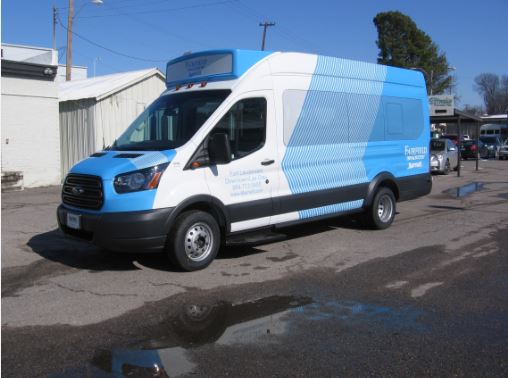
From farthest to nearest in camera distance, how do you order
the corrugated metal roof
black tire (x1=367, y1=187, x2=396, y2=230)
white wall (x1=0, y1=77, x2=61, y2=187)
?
the corrugated metal roof → white wall (x1=0, y1=77, x2=61, y2=187) → black tire (x1=367, y1=187, x2=396, y2=230)

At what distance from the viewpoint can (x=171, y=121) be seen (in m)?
7.04

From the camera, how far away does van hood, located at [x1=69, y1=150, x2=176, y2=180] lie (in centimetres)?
600

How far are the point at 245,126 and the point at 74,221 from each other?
249 centimetres

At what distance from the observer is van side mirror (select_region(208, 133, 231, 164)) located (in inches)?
247

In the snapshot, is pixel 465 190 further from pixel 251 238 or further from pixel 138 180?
pixel 138 180

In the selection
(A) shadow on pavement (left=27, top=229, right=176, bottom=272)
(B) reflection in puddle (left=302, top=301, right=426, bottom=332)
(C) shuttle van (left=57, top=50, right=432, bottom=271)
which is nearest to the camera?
(B) reflection in puddle (left=302, top=301, right=426, bottom=332)

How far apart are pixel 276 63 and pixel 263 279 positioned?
3.08 m

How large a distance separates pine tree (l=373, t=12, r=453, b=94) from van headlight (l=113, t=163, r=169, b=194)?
5110 centimetres

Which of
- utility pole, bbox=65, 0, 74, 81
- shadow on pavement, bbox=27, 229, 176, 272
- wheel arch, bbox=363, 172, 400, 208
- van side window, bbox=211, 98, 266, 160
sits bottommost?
shadow on pavement, bbox=27, 229, 176, 272

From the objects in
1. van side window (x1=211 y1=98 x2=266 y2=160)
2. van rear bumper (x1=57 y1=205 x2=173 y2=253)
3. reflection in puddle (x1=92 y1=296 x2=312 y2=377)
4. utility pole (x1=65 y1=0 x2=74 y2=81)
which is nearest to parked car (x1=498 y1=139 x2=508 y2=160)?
utility pole (x1=65 y1=0 x2=74 y2=81)

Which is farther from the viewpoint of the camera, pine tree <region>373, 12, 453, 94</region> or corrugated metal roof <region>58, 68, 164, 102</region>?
pine tree <region>373, 12, 453, 94</region>

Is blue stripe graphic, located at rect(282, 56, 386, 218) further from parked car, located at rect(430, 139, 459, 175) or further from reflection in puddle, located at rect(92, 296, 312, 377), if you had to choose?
parked car, located at rect(430, 139, 459, 175)

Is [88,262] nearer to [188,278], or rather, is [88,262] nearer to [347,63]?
[188,278]

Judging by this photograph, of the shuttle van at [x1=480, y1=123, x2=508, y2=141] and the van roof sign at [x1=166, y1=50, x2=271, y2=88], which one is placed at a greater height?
the shuttle van at [x1=480, y1=123, x2=508, y2=141]
